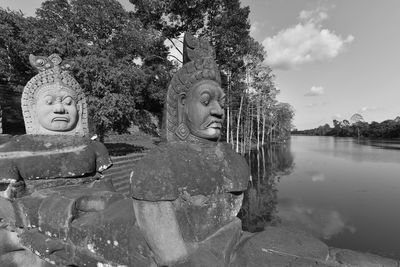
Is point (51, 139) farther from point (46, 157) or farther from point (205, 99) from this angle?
point (205, 99)

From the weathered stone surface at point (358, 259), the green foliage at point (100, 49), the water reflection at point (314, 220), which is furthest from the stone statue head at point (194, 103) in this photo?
the green foliage at point (100, 49)

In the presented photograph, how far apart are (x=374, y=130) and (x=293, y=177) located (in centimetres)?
8937

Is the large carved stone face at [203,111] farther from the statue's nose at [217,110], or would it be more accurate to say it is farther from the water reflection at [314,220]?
the water reflection at [314,220]

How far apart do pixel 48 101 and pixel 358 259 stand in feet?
11.6

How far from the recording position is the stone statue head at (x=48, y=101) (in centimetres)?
320

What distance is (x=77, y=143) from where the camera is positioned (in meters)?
3.27

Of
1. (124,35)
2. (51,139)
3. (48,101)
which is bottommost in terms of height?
(51,139)

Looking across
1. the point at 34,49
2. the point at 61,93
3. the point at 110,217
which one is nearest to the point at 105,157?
the point at 61,93

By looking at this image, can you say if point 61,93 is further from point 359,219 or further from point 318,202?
point 318,202

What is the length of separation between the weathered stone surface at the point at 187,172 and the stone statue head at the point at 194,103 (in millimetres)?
113

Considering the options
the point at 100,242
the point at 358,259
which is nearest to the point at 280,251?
the point at 358,259

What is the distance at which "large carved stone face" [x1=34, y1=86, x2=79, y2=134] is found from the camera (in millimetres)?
3199

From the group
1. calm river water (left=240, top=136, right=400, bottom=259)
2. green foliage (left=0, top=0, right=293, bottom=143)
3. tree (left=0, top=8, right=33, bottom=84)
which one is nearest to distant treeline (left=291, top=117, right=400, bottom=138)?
calm river water (left=240, top=136, right=400, bottom=259)

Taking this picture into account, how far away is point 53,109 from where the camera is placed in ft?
10.5
